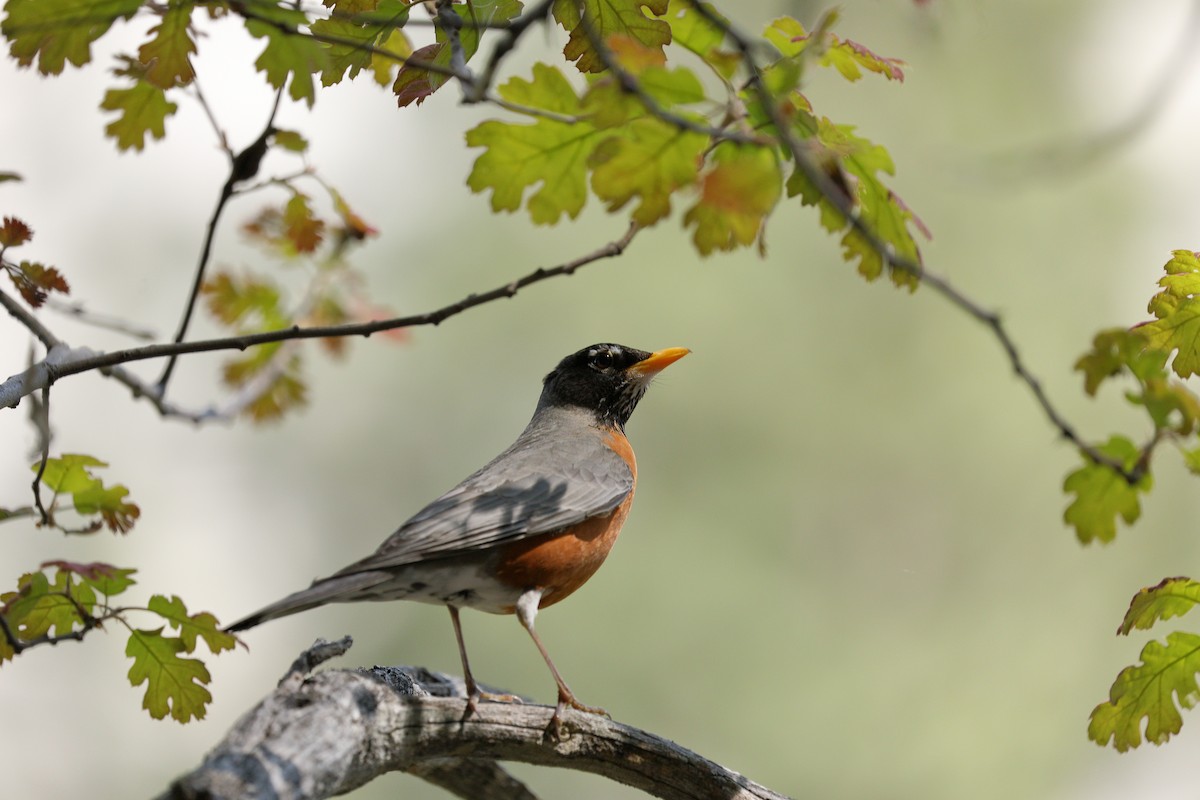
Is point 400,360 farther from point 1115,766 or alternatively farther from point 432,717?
point 432,717

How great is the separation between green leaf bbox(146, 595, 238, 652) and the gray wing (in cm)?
46

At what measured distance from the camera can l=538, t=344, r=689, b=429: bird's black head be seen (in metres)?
5.20

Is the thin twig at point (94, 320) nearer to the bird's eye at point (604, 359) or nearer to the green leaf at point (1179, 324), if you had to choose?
the bird's eye at point (604, 359)

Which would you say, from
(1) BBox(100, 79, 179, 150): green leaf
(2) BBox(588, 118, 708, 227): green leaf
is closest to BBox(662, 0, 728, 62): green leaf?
(2) BBox(588, 118, 708, 227): green leaf

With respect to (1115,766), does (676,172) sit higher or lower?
lower

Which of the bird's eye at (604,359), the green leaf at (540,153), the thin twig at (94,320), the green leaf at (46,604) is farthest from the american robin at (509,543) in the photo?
the green leaf at (540,153)

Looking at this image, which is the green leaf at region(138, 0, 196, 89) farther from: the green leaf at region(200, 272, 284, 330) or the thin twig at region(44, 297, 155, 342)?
the green leaf at region(200, 272, 284, 330)

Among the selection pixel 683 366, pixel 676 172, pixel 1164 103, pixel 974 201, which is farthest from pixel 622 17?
pixel 974 201

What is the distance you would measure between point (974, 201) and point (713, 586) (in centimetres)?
562

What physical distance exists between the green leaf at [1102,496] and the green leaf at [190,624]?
2.00 m

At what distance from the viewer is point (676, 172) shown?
6.68ft

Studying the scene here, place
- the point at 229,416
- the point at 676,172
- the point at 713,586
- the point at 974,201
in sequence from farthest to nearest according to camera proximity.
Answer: the point at 974,201 < the point at 713,586 < the point at 229,416 < the point at 676,172

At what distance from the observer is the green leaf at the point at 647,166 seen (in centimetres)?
202

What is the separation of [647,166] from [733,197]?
0.88ft
